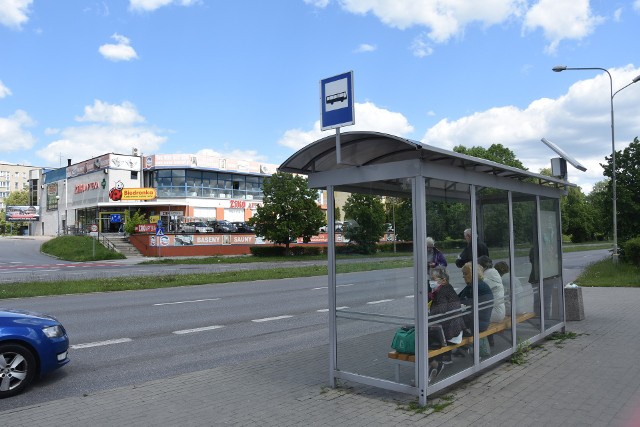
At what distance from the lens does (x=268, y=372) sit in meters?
6.55

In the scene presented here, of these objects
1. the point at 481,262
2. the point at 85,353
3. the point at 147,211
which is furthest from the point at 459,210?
the point at 147,211

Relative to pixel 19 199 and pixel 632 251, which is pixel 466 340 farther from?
pixel 19 199

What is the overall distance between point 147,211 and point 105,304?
4617cm

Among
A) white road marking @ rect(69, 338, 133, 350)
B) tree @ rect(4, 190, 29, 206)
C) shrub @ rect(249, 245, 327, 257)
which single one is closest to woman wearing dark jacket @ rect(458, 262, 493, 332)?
white road marking @ rect(69, 338, 133, 350)

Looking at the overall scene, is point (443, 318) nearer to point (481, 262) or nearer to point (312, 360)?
point (481, 262)

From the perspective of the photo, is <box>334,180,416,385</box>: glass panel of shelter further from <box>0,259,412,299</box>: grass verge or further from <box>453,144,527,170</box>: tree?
<box>453,144,527,170</box>: tree

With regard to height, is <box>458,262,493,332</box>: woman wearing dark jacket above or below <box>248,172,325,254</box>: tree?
below

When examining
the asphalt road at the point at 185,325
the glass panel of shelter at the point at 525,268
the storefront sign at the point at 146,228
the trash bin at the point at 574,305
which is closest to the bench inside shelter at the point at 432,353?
the asphalt road at the point at 185,325

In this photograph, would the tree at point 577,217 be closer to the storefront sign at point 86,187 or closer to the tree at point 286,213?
the tree at point 286,213

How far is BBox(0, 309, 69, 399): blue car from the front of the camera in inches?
233

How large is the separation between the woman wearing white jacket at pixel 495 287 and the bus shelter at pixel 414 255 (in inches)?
1.4

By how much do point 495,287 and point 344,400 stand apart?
2.45 m

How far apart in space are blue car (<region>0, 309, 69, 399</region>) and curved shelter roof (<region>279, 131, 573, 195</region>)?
3526 mm

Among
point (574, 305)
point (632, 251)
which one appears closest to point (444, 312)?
point (574, 305)
